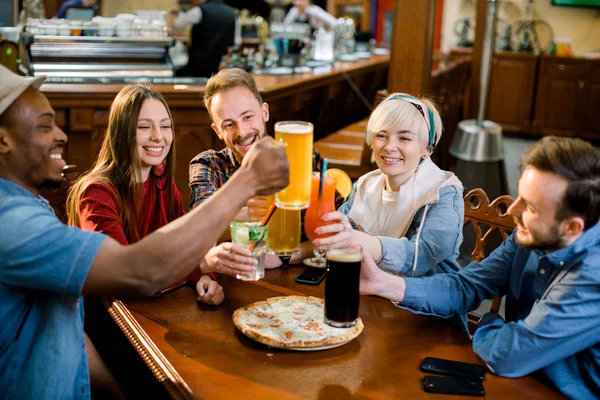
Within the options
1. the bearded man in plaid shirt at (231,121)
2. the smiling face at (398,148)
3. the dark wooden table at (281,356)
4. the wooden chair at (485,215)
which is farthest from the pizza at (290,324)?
the wooden chair at (485,215)

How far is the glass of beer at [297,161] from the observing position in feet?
4.83

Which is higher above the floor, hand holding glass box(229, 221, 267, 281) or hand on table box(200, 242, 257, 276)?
hand holding glass box(229, 221, 267, 281)

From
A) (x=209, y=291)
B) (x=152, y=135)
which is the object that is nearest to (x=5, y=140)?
(x=209, y=291)

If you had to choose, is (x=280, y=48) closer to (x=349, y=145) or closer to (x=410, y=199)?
(x=349, y=145)

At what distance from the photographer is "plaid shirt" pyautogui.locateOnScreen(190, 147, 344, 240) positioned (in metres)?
2.25

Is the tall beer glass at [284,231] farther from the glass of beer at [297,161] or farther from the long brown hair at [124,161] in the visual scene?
the long brown hair at [124,161]

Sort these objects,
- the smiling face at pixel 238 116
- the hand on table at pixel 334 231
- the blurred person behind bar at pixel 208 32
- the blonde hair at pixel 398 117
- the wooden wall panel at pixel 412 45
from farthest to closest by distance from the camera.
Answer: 1. the blurred person behind bar at pixel 208 32
2. the wooden wall panel at pixel 412 45
3. the smiling face at pixel 238 116
4. the blonde hair at pixel 398 117
5. the hand on table at pixel 334 231

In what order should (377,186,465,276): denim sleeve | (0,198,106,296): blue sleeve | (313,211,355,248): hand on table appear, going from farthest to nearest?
Answer: (377,186,465,276): denim sleeve < (313,211,355,248): hand on table < (0,198,106,296): blue sleeve

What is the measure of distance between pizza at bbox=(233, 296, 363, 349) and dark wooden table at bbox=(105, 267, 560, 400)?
0.03 meters

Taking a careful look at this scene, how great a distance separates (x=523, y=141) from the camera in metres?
9.28

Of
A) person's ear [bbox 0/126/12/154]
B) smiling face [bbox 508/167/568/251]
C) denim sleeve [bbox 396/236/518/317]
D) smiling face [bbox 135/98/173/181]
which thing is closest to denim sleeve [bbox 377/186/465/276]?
denim sleeve [bbox 396/236/518/317]

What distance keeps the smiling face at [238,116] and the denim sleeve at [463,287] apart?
0.78 metres

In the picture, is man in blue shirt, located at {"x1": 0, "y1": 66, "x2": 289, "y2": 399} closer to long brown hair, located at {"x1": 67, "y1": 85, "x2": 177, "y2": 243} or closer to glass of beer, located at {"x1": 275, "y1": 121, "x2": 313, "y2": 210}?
glass of beer, located at {"x1": 275, "y1": 121, "x2": 313, "y2": 210}

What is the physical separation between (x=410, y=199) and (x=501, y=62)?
772 cm
